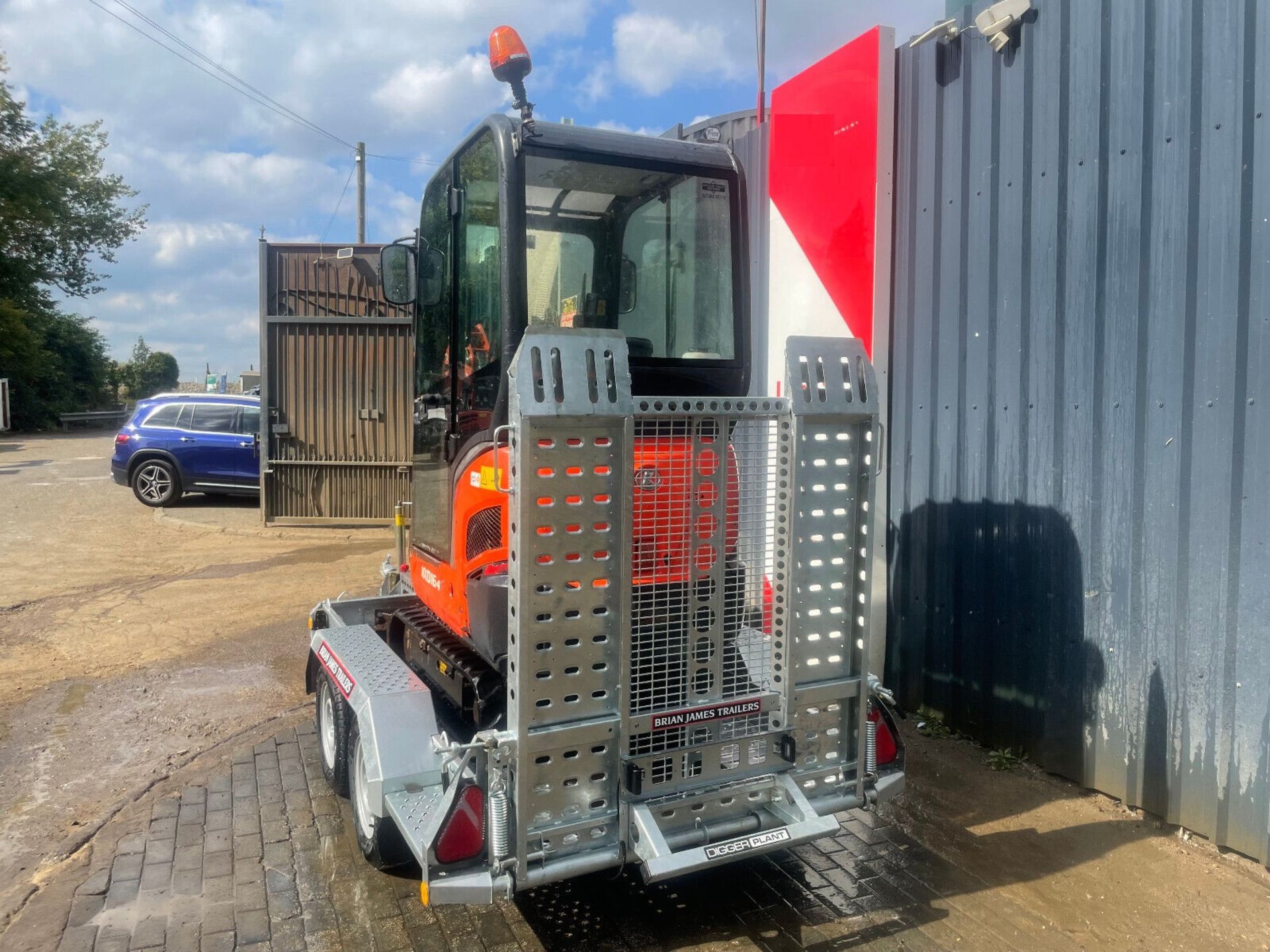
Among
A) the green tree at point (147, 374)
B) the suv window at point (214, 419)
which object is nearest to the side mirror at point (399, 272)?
the suv window at point (214, 419)

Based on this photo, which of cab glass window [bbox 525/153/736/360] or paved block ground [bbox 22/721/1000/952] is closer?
paved block ground [bbox 22/721/1000/952]

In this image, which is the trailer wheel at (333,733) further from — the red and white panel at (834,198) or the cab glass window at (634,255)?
the red and white panel at (834,198)

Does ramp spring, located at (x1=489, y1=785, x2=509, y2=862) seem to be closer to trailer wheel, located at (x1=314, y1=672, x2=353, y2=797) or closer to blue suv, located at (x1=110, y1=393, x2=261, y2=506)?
trailer wheel, located at (x1=314, y1=672, x2=353, y2=797)

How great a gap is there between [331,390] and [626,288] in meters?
9.43

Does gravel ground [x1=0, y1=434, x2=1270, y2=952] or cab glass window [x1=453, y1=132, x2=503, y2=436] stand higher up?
cab glass window [x1=453, y1=132, x2=503, y2=436]

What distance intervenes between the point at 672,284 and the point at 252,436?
12.1 meters

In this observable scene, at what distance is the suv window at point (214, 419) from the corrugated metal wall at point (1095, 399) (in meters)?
12.1

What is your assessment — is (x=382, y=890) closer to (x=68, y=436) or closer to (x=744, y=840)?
(x=744, y=840)

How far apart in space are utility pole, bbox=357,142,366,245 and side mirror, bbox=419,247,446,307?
21.4 metres

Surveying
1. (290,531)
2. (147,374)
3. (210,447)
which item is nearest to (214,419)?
(210,447)

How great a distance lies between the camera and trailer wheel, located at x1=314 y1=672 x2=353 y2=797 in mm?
4148

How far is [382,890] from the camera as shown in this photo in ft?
11.7

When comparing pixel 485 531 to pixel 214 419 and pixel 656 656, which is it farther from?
pixel 214 419

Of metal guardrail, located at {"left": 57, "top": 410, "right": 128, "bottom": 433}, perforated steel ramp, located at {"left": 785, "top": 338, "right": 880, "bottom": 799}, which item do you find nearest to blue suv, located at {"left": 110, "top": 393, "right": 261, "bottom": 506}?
perforated steel ramp, located at {"left": 785, "top": 338, "right": 880, "bottom": 799}
